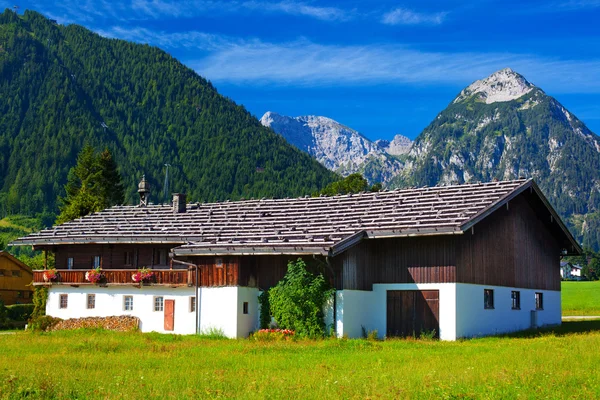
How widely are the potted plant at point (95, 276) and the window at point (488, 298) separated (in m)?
20.8

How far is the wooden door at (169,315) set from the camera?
131 feet

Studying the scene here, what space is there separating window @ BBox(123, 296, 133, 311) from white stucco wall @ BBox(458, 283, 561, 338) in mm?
18286

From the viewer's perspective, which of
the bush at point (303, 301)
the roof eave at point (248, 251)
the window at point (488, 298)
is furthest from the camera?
the window at point (488, 298)

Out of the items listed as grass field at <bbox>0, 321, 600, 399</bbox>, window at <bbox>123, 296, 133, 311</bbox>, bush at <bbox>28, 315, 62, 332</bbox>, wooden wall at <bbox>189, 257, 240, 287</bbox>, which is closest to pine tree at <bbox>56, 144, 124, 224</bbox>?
bush at <bbox>28, 315, 62, 332</bbox>

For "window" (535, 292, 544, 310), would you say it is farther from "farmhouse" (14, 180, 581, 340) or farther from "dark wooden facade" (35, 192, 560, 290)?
"dark wooden facade" (35, 192, 560, 290)

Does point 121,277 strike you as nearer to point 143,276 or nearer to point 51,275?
point 143,276

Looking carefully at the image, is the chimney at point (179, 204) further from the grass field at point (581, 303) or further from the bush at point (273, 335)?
the grass field at point (581, 303)

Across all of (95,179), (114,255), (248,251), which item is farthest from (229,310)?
(95,179)

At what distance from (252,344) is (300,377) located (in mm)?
11023

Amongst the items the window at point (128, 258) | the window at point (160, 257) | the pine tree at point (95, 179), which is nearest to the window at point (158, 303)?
the window at point (160, 257)

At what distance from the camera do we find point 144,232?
142ft

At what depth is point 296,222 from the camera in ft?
132

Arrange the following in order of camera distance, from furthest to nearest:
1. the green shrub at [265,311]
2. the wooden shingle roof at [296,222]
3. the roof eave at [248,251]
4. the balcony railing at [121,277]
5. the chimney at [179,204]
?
the chimney at [179,204] → the balcony railing at [121,277] → the green shrub at [265,311] → the wooden shingle roof at [296,222] → the roof eave at [248,251]

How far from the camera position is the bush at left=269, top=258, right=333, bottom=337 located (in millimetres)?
34375
